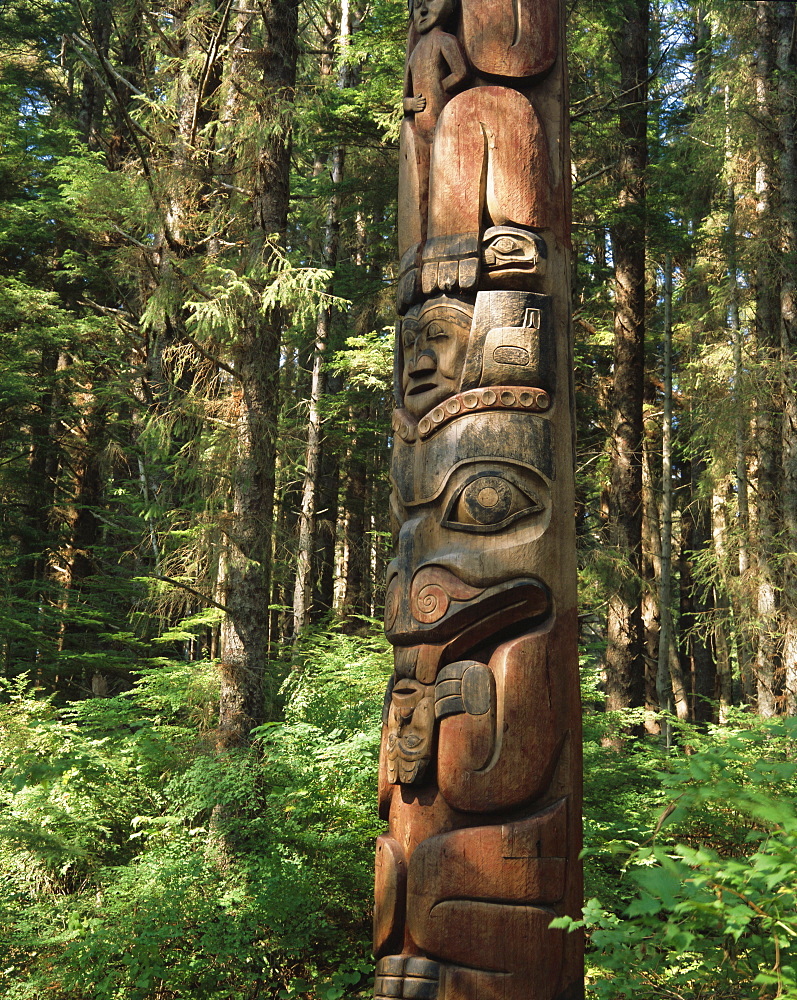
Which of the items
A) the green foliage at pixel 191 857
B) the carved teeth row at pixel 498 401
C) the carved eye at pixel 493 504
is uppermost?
the carved teeth row at pixel 498 401

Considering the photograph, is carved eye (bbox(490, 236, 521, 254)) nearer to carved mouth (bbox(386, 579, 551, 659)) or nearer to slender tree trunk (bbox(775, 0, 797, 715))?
carved mouth (bbox(386, 579, 551, 659))

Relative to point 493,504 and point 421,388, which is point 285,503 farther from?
point 493,504

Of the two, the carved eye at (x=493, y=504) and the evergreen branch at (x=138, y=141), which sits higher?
the evergreen branch at (x=138, y=141)

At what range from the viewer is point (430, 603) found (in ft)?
14.4

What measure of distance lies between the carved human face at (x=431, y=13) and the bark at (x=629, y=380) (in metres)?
6.26

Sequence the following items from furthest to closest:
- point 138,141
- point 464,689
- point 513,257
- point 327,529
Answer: point 327,529 < point 138,141 < point 513,257 < point 464,689

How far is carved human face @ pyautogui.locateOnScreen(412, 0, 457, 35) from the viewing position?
5473 millimetres

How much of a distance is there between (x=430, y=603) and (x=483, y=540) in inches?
16.3

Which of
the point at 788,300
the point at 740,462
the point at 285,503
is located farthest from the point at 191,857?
the point at 285,503

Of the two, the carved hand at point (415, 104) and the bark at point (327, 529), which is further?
the bark at point (327, 529)

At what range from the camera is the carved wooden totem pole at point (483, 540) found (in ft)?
13.0

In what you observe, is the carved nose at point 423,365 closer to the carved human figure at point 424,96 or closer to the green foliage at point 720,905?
the carved human figure at point 424,96

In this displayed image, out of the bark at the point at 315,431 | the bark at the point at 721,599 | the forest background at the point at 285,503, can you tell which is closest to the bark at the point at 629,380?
the forest background at the point at 285,503

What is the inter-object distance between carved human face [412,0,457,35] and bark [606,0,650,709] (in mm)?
6257
